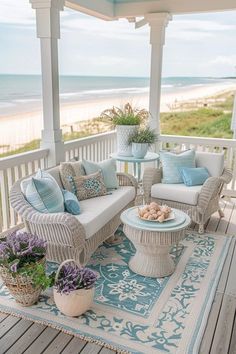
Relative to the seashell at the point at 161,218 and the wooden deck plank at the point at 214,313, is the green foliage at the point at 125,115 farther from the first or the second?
the wooden deck plank at the point at 214,313

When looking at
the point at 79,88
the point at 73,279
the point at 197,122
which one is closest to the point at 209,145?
the point at 73,279

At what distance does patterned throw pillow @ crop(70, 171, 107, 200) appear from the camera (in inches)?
142

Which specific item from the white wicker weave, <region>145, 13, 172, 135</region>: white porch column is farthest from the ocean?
the white wicker weave

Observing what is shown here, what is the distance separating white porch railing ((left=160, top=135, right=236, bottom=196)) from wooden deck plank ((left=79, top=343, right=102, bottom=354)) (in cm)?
369

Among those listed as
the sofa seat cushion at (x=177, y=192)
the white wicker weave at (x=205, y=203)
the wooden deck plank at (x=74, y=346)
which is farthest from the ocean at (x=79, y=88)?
the wooden deck plank at (x=74, y=346)

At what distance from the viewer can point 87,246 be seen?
2945 millimetres

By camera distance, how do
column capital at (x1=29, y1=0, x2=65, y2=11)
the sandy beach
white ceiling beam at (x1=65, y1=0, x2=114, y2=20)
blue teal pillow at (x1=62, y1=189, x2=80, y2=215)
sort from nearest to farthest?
blue teal pillow at (x1=62, y1=189, x2=80, y2=215) → column capital at (x1=29, y1=0, x2=65, y2=11) → white ceiling beam at (x1=65, y1=0, x2=114, y2=20) → the sandy beach

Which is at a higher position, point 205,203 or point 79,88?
→ point 79,88

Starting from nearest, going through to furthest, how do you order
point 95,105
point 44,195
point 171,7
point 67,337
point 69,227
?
point 67,337, point 69,227, point 44,195, point 171,7, point 95,105

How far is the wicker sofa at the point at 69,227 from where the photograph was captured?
2.73 m

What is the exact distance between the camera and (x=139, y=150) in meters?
4.53

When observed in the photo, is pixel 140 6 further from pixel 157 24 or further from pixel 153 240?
pixel 153 240

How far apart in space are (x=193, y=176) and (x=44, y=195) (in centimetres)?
206

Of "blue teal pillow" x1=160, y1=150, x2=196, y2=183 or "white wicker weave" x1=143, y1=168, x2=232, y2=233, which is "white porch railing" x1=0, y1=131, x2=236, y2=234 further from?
"white wicker weave" x1=143, y1=168, x2=232, y2=233
